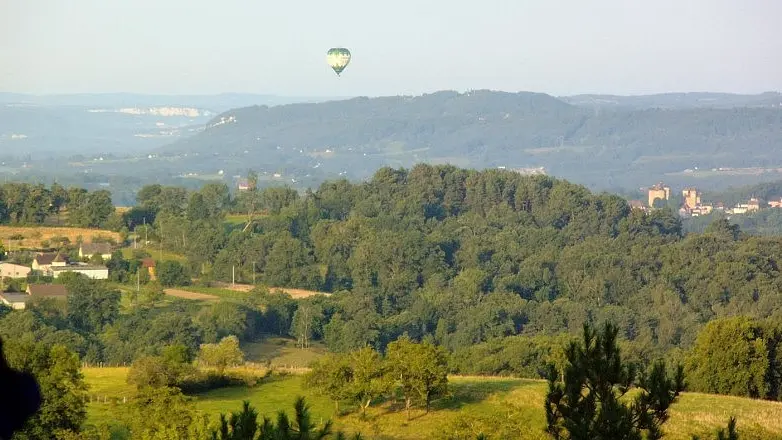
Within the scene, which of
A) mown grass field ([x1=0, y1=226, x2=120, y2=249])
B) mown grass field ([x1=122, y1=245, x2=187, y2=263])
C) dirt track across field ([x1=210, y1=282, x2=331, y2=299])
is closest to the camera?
dirt track across field ([x1=210, y1=282, x2=331, y2=299])

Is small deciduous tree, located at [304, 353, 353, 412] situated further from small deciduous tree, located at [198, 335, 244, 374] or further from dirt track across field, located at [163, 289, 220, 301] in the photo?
dirt track across field, located at [163, 289, 220, 301]

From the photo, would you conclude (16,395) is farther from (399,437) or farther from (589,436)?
(399,437)

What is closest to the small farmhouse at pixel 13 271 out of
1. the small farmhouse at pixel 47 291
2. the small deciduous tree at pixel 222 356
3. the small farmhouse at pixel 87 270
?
the small farmhouse at pixel 87 270

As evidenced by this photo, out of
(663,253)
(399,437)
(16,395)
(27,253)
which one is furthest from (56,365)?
(663,253)

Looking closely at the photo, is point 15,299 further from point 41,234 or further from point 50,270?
point 41,234

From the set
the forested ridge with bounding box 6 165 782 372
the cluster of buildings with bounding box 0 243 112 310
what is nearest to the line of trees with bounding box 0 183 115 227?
the forested ridge with bounding box 6 165 782 372
